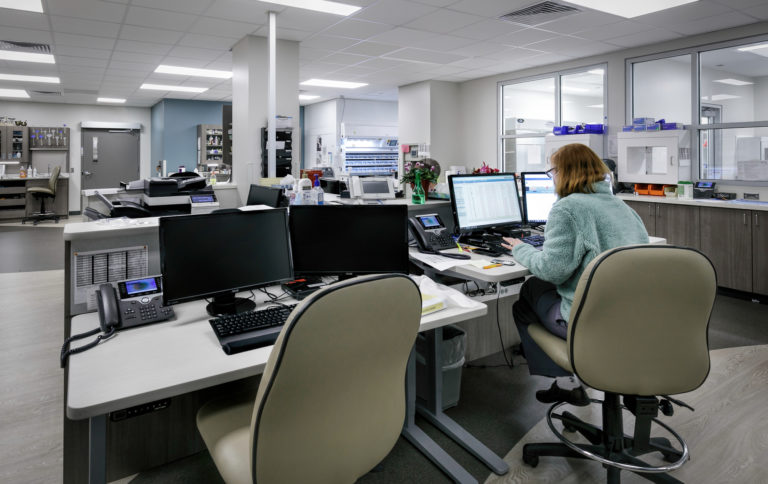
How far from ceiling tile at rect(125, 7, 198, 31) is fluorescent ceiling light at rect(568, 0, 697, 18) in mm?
3670

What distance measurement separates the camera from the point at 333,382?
114 centimetres

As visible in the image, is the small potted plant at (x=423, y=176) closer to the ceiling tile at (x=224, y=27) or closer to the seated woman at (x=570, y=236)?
the seated woman at (x=570, y=236)

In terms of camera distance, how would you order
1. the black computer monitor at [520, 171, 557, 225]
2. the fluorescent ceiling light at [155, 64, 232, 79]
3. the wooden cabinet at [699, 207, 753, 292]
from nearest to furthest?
the black computer monitor at [520, 171, 557, 225]
the wooden cabinet at [699, 207, 753, 292]
the fluorescent ceiling light at [155, 64, 232, 79]

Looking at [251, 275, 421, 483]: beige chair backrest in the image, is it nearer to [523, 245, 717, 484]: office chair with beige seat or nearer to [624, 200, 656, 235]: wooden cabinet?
[523, 245, 717, 484]: office chair with beige seat

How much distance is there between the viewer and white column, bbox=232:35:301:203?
5.33m

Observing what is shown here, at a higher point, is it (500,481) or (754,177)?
(754,177)

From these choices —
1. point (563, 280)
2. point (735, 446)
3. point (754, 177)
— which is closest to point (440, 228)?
point (563, 280)

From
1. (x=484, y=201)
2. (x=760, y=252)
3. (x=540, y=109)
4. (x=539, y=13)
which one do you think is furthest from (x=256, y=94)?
(x=760, y=252)

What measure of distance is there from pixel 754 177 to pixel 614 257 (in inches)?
189

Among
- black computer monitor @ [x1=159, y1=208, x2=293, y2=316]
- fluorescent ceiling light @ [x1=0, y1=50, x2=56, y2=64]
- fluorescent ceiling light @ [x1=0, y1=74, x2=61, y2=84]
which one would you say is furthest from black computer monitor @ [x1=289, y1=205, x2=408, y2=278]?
fluorescent ceiling light @ [x1=0, y1=74, x2=61, y2=84]

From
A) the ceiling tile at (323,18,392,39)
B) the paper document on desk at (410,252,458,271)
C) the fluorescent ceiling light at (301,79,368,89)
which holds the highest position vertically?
the fluorescent ceiling light at (301,79,368,89)

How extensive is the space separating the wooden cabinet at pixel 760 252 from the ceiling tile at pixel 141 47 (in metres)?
6.47

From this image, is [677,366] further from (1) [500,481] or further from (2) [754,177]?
(2) [754,177]

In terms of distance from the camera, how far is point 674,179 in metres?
5.25
